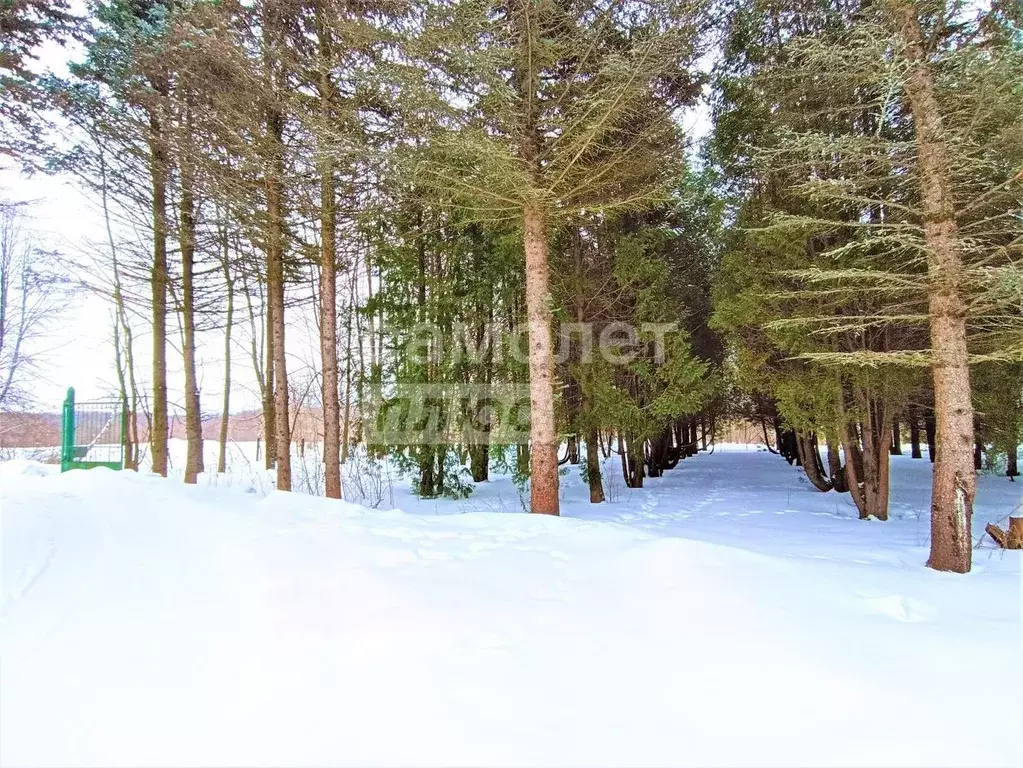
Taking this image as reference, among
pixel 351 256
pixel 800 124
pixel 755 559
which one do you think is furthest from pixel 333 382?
pixel 800 124

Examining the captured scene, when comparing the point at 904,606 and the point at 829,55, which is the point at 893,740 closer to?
the point at 904,606

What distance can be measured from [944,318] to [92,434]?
14238 mm

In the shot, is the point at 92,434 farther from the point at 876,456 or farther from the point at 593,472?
the point at 876,456

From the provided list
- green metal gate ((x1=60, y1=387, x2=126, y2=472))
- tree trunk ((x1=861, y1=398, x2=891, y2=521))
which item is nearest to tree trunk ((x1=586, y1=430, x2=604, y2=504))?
tree trunk ((x1=861, y1=398, x2=891, y2=521))

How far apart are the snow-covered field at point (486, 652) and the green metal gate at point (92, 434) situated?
7.23 metres

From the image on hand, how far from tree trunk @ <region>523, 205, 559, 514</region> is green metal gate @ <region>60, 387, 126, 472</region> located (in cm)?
927

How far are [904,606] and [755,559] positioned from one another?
3.13ft

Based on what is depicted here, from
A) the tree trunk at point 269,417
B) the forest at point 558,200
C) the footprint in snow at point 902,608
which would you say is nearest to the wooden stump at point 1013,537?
the forest at point 558,200

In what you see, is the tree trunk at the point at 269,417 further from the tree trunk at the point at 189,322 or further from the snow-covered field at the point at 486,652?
the snow-covered field at the point at 486,652

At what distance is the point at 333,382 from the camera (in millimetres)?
7172

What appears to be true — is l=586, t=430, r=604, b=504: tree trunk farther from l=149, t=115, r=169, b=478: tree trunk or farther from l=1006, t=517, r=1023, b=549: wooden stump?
l=149, t=115, r=169, b=478: tree trunk

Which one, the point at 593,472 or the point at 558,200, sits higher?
the point at 558,200

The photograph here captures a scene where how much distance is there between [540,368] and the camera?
649 centimetres

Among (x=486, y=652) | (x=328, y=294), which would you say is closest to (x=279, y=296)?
(x=328, y=294)
